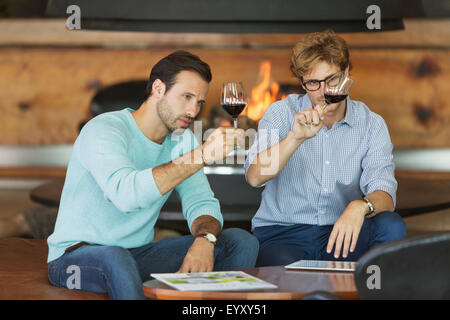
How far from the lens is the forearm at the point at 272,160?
6.51 ft

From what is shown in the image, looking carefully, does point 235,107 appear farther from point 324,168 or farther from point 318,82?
point 324,168

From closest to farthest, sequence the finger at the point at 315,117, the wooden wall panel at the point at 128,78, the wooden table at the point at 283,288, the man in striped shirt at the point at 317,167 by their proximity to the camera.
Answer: the wooden table at the point at 283,288
the finger at the point at 315,117
the man in striped shirt at the point at 317,167
the wooden wall panel at the point at 128,78

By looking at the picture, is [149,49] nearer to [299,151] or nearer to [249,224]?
[249,224]

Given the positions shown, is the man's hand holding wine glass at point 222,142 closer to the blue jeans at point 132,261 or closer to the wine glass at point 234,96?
the wine glass at point 234,96

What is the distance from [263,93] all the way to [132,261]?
320cm

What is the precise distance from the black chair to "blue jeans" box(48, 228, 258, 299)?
24.6 inches

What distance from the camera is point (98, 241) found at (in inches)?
73.1

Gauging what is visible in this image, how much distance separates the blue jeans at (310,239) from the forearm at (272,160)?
222mm

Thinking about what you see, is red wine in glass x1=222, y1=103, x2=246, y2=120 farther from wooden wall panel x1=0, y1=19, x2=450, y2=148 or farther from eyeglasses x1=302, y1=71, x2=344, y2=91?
wooden wall panel x1=0, y1=19, x2=450, y2=148

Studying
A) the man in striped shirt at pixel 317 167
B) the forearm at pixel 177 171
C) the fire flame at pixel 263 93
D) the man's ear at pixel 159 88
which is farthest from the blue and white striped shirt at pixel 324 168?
the fire flame at pixel 263 93

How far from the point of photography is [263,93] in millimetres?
4723

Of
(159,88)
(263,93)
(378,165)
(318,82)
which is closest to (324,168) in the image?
(378,165)

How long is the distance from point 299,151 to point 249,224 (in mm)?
664

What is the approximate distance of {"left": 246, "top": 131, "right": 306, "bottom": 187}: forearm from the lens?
1984 millimetres
